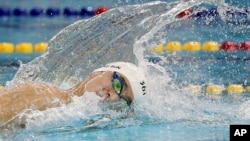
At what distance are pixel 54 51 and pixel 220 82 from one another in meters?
1.88

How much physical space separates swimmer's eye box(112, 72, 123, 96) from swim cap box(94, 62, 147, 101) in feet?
0.13

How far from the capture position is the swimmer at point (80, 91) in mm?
2482

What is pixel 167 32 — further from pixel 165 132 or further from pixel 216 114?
pixel 165 132

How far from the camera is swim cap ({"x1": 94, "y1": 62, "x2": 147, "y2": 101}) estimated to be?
9.20 ft

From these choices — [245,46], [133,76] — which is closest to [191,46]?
[245,46]

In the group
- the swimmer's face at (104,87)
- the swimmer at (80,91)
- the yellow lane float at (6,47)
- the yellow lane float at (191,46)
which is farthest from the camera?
the yellow lane float at (191,46)

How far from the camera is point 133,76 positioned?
9.30 feet

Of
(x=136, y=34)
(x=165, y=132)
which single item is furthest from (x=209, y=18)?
(x=165, y=132)

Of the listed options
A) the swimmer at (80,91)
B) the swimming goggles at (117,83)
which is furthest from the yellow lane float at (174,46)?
the swimming goggles at (117,83)

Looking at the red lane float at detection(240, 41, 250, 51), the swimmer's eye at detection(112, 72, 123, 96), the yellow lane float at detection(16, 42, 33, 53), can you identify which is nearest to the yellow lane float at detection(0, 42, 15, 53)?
the yellow lane float at detection(16, 42, 33, 53)

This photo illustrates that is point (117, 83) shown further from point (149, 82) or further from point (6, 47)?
point (6, 47)

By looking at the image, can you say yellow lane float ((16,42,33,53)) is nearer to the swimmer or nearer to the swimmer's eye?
the swimmer

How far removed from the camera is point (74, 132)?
8.25ft

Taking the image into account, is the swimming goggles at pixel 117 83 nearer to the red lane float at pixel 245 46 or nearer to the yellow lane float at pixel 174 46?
the yellow lane float at pixel 174 46
